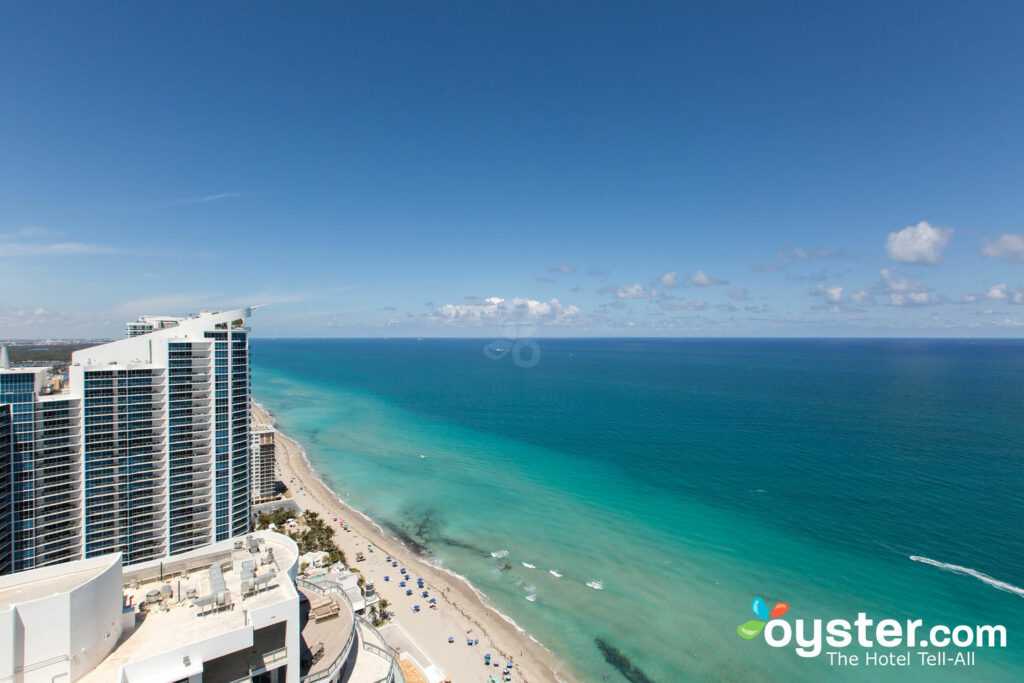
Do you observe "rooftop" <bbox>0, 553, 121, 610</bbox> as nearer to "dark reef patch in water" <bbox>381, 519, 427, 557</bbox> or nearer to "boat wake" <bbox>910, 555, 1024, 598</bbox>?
"dark reef patch in water" <bbox>381, 519, 427, 557</bbox>

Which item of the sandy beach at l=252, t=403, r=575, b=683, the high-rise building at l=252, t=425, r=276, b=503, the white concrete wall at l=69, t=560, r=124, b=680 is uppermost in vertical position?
the white concrete wall at l=69, t=560, r=124, b=680

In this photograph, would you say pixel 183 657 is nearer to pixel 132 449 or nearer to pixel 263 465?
pixel 132 449

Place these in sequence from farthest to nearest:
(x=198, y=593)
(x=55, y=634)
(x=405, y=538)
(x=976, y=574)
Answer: (x=405, y=538) → (x=976, y=574) → (x=198, y=593) → (x=55, y=634)

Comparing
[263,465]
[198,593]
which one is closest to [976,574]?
[198,593]

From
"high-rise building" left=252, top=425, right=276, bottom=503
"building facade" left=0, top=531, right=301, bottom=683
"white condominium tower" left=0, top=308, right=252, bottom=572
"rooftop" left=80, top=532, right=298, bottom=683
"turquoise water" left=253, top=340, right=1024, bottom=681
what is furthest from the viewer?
"high-rise building" left=252, top=425, right=276, bottom=503

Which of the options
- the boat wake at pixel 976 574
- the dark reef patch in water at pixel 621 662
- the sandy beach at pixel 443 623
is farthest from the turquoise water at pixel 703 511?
the sandy beach at pixel 443 623

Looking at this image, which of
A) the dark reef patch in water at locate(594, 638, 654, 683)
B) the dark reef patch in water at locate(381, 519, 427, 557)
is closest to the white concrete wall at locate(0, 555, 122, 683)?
the dark reef patch in water at locate(594, 638, 654, 683)

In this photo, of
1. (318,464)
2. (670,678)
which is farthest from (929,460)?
(318,464)
